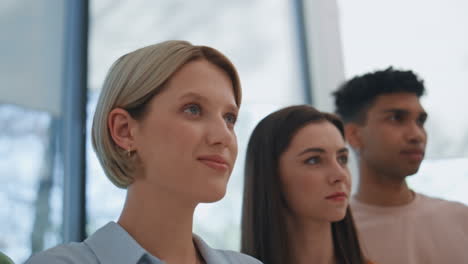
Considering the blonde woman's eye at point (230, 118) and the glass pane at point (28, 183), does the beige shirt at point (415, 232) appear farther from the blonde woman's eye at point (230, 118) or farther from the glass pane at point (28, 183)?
the glass pane at point (28, 183)

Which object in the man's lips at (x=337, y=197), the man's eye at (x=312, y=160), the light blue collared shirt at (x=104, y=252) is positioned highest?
the man's eye at (x=312, y=160)

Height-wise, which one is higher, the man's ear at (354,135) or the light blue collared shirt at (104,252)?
the man's ear at (354,135)

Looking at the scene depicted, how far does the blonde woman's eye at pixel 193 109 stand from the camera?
4.35 ft

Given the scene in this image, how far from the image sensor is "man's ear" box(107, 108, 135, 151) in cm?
133

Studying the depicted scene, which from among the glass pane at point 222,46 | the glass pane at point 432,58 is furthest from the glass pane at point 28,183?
the glass pane at point 432,58

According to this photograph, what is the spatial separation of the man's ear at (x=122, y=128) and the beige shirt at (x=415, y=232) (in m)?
1.41

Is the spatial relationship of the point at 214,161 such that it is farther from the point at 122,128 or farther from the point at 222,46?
the point at 222,46

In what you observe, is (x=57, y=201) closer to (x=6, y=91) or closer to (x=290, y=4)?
(x=6, y=91)

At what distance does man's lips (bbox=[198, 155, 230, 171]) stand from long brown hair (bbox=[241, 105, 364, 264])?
27.5 inches

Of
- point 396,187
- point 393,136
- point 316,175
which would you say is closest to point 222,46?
point 393,136

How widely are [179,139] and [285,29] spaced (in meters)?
2.92

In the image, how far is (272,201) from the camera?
1.95 meters

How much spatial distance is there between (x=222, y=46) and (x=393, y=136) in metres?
1.53

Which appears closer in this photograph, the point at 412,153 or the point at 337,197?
the point at 337,197
